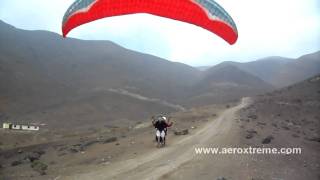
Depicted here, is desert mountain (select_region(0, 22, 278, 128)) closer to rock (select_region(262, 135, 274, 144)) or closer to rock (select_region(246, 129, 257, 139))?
rock (select_region(246, 129, 257, 139))

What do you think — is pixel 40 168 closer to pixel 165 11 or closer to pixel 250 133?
pixel 165 11

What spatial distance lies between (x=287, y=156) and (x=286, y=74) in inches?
5591

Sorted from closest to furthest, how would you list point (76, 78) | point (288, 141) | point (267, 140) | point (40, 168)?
point (40, 168), point (267, 140), point (288, 141), point (76, 78)

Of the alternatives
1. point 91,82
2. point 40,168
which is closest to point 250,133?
point 40,168

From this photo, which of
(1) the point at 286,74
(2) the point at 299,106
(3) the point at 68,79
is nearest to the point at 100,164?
(2) the point at 299,106

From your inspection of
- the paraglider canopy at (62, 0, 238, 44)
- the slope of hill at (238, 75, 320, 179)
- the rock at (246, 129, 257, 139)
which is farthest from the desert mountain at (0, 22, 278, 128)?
the paraglider canopy at (62, 0, 238, 44)

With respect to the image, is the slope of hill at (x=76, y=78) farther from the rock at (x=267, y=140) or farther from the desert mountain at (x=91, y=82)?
the rock at (x=267, y=140)

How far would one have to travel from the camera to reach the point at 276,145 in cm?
1969

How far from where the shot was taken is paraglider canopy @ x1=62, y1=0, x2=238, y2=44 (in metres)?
11.8

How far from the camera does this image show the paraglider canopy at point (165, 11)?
1184 cm

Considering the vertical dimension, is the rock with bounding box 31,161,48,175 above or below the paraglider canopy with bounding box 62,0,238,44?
below

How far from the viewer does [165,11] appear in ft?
40.5

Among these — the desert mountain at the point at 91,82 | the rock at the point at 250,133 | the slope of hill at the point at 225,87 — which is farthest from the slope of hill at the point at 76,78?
the rock at the point at 250,133

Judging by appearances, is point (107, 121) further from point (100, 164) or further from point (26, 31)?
point (26, 31)
